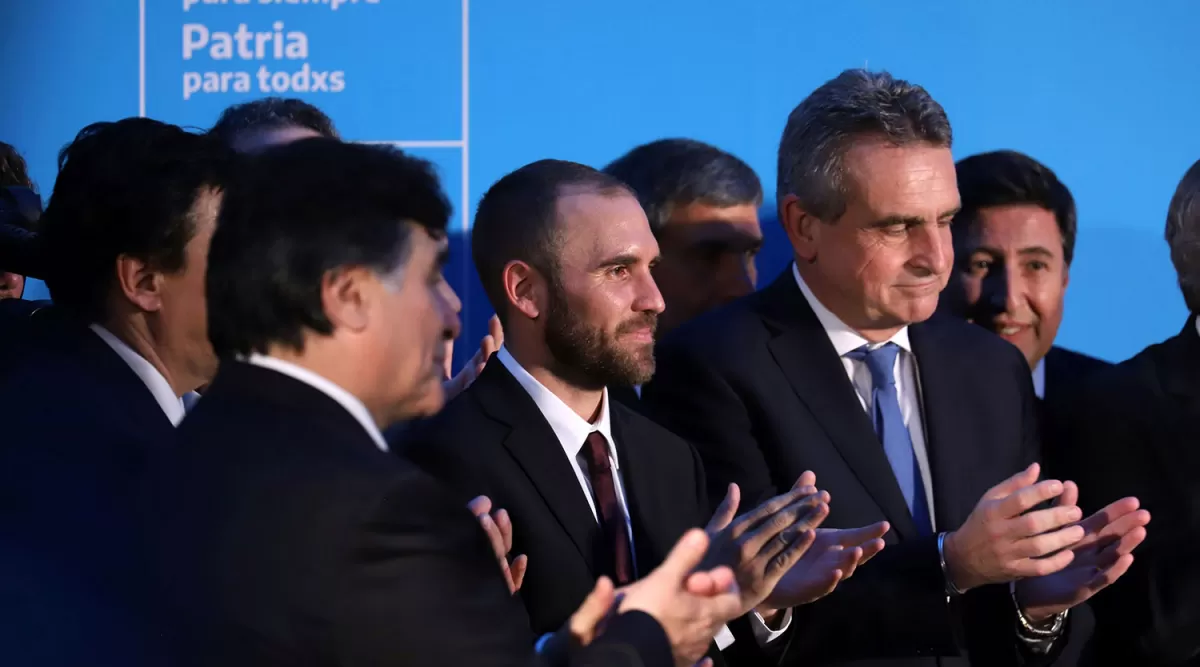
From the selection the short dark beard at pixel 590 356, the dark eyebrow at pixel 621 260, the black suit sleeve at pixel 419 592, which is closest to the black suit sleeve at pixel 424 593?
the black suit sleeve at pixel 419 592

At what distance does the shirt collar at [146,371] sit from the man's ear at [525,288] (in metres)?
0.65

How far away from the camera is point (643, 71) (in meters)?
3.68

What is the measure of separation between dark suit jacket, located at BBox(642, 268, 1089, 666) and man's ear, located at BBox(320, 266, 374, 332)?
1228 mm

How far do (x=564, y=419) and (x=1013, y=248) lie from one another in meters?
1.49

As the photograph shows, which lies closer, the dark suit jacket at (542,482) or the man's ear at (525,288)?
the dark suit jacket at (542,482)

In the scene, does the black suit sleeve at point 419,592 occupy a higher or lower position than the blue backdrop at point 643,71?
lower

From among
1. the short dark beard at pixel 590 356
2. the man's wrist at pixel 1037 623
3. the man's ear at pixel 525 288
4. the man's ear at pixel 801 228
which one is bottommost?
the man's wrist at pixel 1037 623

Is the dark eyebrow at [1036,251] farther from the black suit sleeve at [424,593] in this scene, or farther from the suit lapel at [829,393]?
the black suit sleeve at [424,593]

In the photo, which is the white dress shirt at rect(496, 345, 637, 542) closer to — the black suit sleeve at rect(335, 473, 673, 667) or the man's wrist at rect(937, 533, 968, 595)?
the man's wrist at rect(937, 533, 968, 595)

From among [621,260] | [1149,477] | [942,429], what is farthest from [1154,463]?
[621,260]

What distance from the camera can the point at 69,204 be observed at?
2297mm

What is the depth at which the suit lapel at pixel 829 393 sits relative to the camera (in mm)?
2641

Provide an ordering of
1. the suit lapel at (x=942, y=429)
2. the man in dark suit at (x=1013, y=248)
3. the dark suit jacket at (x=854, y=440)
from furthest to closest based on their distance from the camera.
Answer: the man in dark suit at (x=1013, y=248) → the suit lapel at (x=942, y=429) → the dark suit jacket at (x=854, y=440)

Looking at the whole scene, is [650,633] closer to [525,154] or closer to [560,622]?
[560,622]
